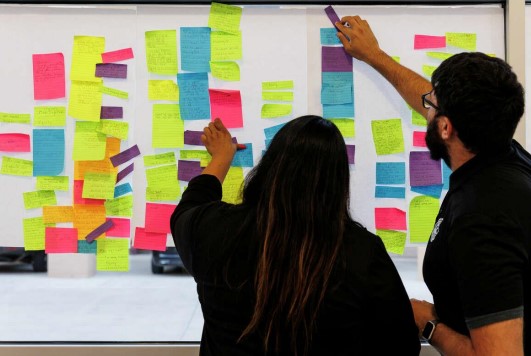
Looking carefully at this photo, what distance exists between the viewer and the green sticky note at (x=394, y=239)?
1737 mm

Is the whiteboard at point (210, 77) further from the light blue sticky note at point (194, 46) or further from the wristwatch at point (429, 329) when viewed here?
the wristwatch at point (429, 329)

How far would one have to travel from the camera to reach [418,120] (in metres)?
1.74

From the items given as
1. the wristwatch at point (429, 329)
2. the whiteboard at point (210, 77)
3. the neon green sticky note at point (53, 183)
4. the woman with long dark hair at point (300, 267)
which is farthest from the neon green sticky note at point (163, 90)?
the wristwatch at point (429, 329)

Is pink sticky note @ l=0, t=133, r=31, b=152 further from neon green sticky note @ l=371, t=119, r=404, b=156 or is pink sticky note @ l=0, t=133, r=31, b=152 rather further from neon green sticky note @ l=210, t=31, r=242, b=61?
neon green sticky note @ l=371, t=119, r=404, b=156

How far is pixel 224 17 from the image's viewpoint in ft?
5.60

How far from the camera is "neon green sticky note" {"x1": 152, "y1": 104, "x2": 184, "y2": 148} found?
67.7 inches

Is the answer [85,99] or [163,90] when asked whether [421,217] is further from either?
[85,99]

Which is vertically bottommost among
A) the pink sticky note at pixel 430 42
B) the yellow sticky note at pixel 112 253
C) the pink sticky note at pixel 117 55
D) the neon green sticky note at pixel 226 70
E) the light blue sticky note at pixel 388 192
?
the yellow sticky note at pixel 112 253

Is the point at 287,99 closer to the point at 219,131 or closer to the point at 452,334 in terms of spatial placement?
the point at 219,131

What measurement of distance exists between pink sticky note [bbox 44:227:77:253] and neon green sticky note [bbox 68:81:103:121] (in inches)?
14.4

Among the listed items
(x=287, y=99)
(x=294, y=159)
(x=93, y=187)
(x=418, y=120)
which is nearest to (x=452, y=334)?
(x=294, y=159)

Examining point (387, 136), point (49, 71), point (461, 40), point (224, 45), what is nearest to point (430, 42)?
point (461, 40)

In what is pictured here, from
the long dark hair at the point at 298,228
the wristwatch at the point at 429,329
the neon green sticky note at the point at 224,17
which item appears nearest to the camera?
the long dark hair at the point at 298,228

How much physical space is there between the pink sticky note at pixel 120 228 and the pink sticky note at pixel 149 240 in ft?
0.10
